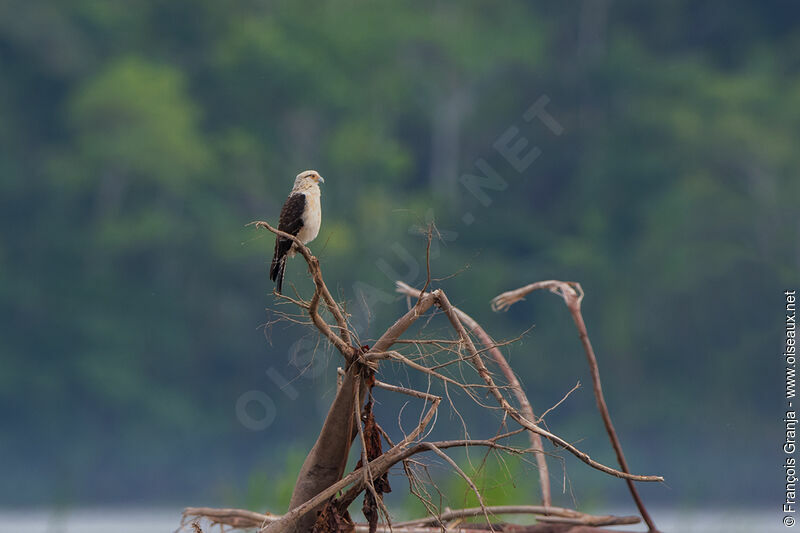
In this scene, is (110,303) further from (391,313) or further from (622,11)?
(622,11)

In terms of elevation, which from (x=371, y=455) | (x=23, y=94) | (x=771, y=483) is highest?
(x=23, y=94)

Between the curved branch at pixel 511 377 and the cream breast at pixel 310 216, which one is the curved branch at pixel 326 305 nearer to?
the curved branch at pixel 511 377

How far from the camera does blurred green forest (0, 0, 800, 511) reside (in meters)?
16.4

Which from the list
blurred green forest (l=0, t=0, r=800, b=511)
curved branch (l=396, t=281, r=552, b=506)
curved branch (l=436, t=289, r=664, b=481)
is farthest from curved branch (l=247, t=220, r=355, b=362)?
blurred green forest (l=0, t=0, r=800, b=511)

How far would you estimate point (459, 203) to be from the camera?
17062 mm

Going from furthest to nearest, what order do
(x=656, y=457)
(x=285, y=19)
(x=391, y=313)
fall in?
(x=285, y=19)
(x=656, y=457)
(x=391, y=313)

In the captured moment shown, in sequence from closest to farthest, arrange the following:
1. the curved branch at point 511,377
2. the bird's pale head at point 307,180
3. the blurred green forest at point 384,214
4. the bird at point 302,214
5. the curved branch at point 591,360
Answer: the curved branch at point 511,377 → the curved branch at point 591,360 → the bird at point 302,214 → the bird's pale head at point 307,180 → the blurred green forest at point 384,214

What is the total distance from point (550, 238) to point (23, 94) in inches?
336

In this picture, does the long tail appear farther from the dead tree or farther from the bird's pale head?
the dead tree

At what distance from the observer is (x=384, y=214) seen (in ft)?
54.1

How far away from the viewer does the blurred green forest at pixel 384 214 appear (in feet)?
53.7

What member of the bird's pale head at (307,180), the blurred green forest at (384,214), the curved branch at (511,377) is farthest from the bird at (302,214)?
the blurred green forest at (384,214)

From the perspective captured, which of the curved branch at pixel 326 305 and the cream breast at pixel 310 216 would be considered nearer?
the curved branch at pixel 326 305

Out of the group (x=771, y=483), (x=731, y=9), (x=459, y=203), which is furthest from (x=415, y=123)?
(x=771, y=483)
